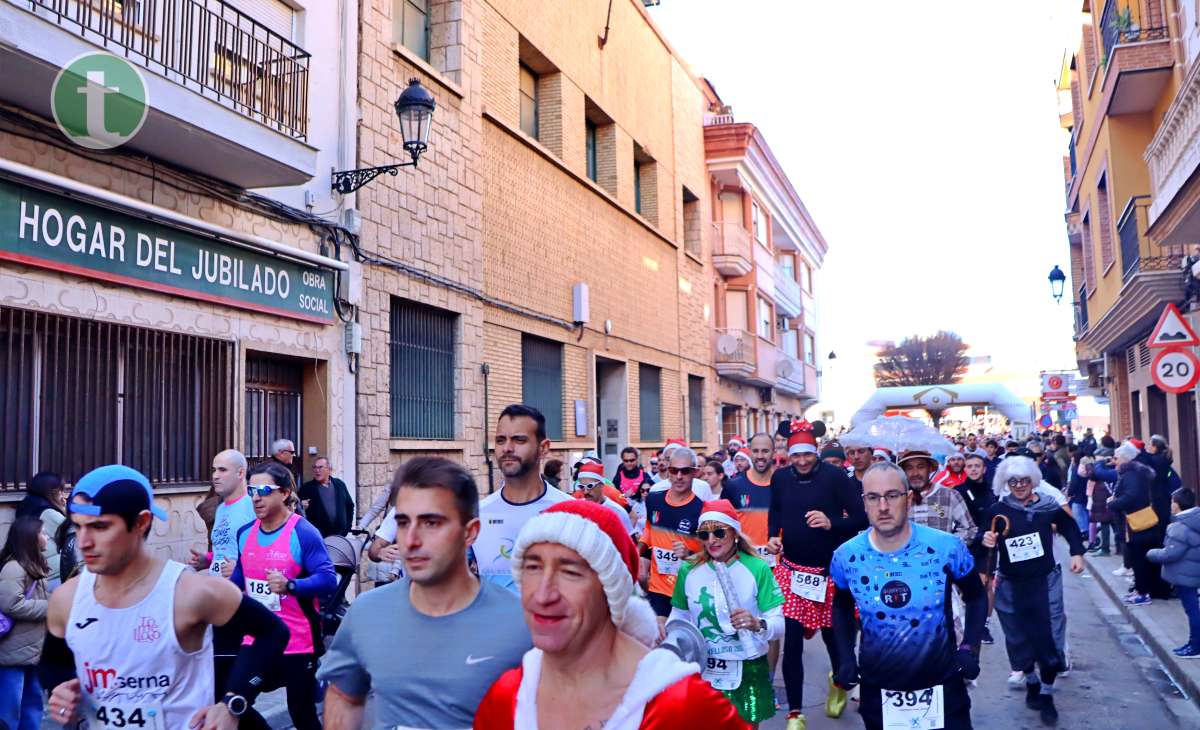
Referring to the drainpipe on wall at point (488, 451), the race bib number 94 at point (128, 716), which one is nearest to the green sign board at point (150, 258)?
the drainpipe on wall at point (488, 451)

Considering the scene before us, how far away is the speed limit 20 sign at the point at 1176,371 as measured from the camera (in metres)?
9.72

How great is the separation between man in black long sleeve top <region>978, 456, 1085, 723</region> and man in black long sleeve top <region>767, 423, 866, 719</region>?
1072mm

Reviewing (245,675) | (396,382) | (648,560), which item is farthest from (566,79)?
(245,675)

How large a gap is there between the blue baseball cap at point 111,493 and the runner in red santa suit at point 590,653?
1864mm

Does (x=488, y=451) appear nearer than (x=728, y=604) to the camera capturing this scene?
No

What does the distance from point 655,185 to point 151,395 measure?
1645cm

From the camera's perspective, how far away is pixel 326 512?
10.1m

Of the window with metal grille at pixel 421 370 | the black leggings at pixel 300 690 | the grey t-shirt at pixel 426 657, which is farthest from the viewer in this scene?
the window with metal grille at pixel 421 370

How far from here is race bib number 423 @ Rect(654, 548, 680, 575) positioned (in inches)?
299

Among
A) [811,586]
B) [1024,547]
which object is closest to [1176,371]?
[1024,547]

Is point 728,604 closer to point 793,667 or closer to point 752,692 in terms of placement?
point 752,692

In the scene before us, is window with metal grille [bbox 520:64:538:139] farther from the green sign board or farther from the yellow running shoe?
the yellow running shoe

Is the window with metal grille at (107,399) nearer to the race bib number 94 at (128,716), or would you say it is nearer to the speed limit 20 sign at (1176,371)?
the race bib number 94 at (128,716)

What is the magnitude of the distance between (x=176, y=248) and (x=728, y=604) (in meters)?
6.12
